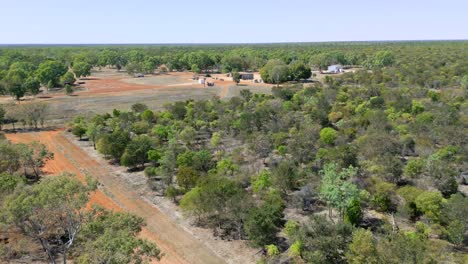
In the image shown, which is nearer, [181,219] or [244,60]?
[181,219]

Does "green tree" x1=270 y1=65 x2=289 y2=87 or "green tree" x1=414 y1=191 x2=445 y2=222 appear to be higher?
"green tree" x1=270 y1=65 x2=289 y2=87

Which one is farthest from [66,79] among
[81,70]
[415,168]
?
[415,168]

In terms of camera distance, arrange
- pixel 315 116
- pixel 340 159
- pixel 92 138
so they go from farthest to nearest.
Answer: pixel 315 116
pixel 92 138
pixel 340 159

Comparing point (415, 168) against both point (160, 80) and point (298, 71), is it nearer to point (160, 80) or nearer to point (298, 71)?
point (298, 71)

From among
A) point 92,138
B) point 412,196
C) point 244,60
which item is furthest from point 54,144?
point 244,60

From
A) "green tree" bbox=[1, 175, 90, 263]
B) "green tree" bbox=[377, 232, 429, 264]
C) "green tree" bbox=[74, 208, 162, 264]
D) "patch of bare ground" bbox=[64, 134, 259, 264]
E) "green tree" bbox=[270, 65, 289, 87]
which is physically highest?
"green tree" bbox=[270, 65, 289, 87]

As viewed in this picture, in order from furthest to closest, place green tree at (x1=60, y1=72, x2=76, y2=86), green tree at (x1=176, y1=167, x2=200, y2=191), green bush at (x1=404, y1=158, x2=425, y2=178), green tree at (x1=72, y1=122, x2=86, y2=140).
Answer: green tree at (x1=60, y1=72, x2=76, y2=86) → green tree at (x1=72, y1=122, x2=86, y2=140) → green bush at (x1=404, y1=158, x2=425, y2=178) → green tree at (x1=176, y1=167, x2=200, y2=191)

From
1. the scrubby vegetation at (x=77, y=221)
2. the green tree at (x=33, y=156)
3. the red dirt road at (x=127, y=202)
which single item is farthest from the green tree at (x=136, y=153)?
the scrubby vegetation at (x=77, y=221)

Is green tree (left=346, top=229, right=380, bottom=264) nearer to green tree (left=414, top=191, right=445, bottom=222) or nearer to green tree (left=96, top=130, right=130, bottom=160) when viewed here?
green tree (left=414, top=191, right=445, bottom=222)

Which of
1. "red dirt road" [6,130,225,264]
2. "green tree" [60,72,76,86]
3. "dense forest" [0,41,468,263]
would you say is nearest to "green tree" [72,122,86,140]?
"dense forest" [0,41,468,263]

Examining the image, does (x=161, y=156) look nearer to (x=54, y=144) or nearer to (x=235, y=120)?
(x=235, y=120)
